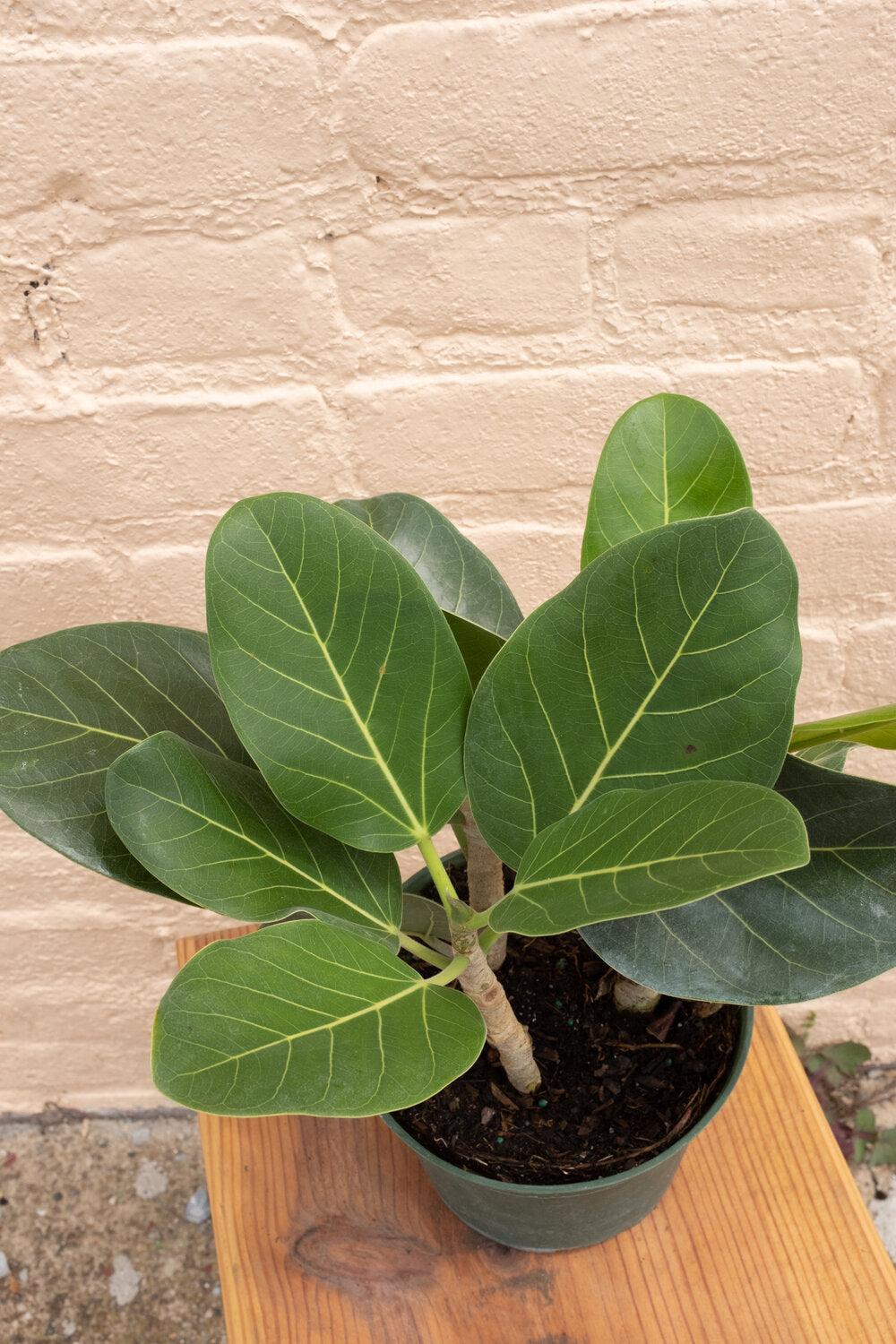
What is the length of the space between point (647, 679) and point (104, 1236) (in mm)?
1190

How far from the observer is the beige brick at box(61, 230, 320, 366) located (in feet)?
2.33

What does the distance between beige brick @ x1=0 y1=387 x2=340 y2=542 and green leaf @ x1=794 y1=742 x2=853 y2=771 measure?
1.52ft

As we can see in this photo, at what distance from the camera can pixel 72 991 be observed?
115 cm

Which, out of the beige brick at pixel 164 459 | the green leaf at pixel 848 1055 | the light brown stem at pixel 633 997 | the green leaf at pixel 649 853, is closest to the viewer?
the green leaf at pixel 649 853

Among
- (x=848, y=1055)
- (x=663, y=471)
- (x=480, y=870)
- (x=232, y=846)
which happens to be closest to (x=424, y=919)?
(x=480, y=870)

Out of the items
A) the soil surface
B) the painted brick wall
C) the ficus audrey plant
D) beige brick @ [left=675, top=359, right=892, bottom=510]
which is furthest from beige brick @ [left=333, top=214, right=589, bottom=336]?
the soil surface

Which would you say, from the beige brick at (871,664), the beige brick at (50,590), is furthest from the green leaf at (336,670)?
the beige brick at (871,664)

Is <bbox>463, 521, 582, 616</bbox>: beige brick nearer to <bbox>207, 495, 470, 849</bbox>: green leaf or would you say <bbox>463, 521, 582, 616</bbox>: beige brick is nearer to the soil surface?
<bbox>207, 495, 470, 849</bbox>: green leaf

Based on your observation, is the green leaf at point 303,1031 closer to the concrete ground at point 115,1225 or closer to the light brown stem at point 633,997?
the light brown stem at point 633,997

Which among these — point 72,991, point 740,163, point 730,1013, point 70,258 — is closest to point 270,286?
point 70,258

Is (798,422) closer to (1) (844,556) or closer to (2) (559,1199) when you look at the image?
(1) (844,556)

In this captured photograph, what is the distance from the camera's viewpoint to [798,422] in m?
0.81

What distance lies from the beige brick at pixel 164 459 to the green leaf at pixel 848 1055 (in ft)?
3.11

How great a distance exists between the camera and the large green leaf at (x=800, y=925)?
382mm
